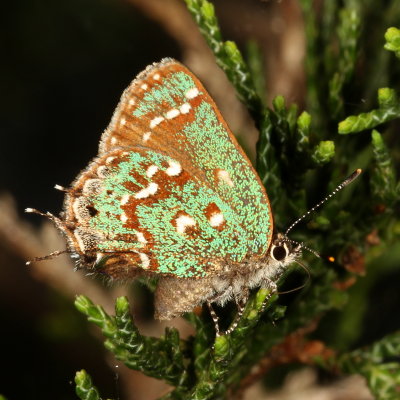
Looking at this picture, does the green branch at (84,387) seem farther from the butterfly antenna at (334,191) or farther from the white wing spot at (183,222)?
the butterfly antenna at (334,191)

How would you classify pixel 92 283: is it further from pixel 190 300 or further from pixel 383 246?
pixel 383 246

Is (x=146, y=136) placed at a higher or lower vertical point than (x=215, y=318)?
higher

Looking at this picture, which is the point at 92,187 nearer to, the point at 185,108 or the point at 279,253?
the point at 185,108

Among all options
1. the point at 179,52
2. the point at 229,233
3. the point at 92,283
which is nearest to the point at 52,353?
the point at 92,283

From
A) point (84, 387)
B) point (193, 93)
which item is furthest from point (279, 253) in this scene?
point (84, 387)

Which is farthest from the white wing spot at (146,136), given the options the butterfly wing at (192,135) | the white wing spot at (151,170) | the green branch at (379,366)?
the green branch at (379,366)
